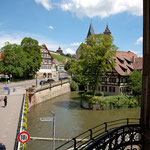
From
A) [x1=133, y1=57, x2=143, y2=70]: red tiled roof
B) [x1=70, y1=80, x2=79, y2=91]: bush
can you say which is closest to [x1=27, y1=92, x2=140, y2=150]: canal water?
[x1=133, y1=57, x2=143, y2=70]: red tiled roof

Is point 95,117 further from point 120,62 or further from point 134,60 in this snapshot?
point 134,60

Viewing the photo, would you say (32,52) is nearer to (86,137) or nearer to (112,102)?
(112,102)

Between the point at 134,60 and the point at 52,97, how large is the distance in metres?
21.1

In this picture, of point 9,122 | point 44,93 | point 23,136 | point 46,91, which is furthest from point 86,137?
point 46,91

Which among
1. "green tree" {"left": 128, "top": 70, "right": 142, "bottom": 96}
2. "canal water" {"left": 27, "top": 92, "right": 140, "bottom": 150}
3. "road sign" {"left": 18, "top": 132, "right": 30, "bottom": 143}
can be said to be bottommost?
"canal water" {"left": 27, "top": 92, "right": 140, "bottom": 150}

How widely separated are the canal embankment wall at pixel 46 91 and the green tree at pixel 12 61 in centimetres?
1027

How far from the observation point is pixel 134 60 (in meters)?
37.8

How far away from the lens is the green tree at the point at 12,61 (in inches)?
1496

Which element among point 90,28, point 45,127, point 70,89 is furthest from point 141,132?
point 90,28

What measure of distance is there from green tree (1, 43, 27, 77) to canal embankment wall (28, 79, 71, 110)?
1027cm

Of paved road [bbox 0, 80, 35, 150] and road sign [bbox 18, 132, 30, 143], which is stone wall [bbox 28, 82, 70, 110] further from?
road sign [bbox 18, 132, 30, 143]

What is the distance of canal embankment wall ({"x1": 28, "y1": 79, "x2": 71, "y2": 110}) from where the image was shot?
25.1 meters

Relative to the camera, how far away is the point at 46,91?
31.3m

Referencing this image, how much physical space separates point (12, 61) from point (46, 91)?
13.9 meters
